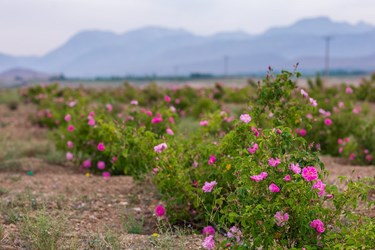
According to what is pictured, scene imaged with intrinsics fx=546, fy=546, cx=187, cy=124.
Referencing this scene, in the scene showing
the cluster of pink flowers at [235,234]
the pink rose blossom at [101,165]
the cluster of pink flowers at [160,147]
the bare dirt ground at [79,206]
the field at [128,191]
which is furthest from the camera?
the pink rose blossom at [101,165]

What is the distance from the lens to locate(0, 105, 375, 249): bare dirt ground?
411 centimetres

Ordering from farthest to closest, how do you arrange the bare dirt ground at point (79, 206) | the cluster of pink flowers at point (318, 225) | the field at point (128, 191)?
the bare dirt ground at point (79, 206)
the field at point (128, 191)
the cluster of pink flowers at point (318, 225)

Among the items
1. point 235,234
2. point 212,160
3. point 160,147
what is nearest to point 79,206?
point 160,147

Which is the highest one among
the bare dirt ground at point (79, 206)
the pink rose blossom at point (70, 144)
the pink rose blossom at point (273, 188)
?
the pink rose blossom at point (273, 188)

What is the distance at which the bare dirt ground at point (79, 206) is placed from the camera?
411 centimetres

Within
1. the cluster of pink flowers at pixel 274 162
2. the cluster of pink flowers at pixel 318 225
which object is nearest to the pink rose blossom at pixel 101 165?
the cluster of pink flowers at pixel 274 162

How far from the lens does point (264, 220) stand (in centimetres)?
321

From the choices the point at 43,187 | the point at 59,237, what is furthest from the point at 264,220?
the point at 43,187

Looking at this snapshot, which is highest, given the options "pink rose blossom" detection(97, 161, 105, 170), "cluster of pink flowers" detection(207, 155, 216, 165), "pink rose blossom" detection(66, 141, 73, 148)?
"cluster of pink flowers" detection(207, 155, 216, 165)

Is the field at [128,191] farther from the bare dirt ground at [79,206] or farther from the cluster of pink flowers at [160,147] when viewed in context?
the cluster of pink flowers at [160,147]

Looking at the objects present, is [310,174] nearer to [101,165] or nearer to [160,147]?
[160,147]

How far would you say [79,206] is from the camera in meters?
5.49

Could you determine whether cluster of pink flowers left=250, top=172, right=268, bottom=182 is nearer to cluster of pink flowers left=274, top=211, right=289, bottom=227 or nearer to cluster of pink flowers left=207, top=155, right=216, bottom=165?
cluster of pink flowers left=274, top=211, right=289, bottom=227

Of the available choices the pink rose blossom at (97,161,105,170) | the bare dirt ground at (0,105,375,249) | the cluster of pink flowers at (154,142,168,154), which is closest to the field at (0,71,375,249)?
the bare dirt ground at (0,105,375,249)
